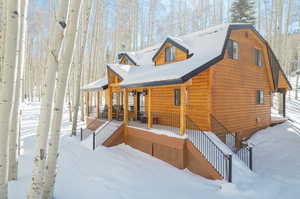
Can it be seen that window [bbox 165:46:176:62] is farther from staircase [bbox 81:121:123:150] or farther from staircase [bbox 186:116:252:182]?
staircase [bbox 186:116:252:182]

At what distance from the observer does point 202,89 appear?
8.89m

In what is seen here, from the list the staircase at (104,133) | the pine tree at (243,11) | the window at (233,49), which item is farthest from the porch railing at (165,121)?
the pine tree at (243,11)

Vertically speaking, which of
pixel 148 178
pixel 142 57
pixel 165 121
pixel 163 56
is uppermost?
pixel 142 57

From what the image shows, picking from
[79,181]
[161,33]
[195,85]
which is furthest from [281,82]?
[161,33]

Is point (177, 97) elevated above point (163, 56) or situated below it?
below

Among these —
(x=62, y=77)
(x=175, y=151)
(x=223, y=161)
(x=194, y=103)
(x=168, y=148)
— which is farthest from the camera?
(x=194, y=103)

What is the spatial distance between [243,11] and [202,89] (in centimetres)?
1865

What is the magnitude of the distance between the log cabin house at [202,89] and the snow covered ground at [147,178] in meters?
0.71

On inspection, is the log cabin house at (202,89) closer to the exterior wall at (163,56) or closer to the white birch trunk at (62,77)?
the exterior wall at (163,56)

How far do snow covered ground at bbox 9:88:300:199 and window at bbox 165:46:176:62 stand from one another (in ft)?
17.7

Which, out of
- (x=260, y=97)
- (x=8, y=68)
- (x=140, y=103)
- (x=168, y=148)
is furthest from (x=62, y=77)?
(x=260, y=97)

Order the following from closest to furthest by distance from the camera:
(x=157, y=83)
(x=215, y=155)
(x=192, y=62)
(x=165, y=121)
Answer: (x=215, y=155), (x=157, y=83), (x=192, y=62), (x=165, y=121)

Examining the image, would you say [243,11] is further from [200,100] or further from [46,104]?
[46,104]

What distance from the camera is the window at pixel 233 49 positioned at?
9.75 meters
